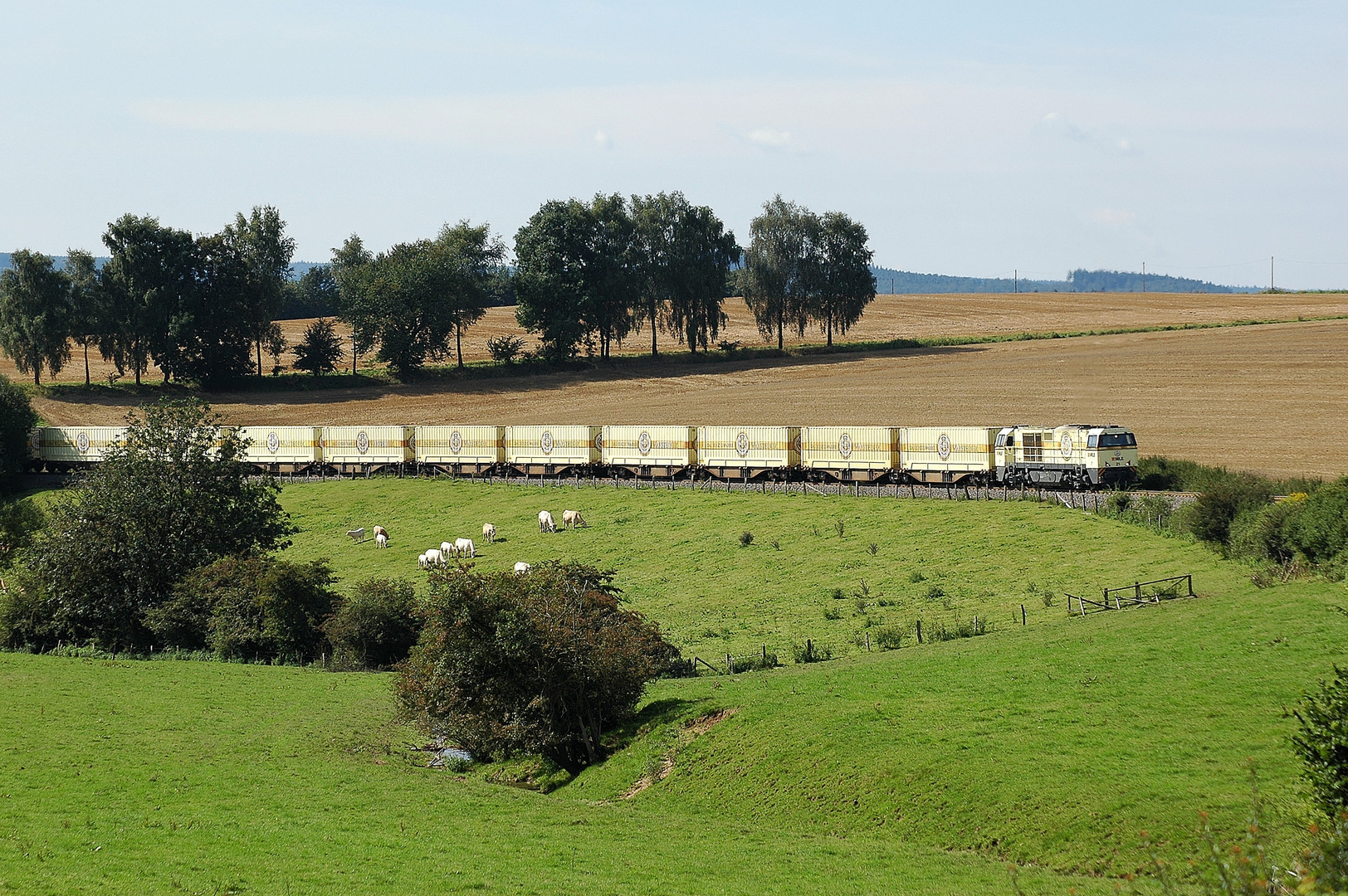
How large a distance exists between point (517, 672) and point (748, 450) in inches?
1609

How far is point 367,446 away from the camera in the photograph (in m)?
84.4

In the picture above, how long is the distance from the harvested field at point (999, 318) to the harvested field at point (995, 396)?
12.3 m

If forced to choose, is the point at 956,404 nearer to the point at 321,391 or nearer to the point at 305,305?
the point at 321,391

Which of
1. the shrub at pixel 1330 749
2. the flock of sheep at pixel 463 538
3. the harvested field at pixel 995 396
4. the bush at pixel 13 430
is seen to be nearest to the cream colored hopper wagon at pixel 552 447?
the flock of sheep at pixel 463 538

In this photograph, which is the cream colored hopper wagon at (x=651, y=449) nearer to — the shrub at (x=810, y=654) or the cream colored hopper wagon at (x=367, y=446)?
the cream colored hopper wagon at (x=367, y=446)

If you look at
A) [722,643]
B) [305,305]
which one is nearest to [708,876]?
[722,643]

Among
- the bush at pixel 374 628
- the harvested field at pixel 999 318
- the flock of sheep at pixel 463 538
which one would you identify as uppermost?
the harvested field at pixel 999 318

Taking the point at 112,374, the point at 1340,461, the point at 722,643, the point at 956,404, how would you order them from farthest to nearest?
the point at 112,374 → the point at 956,404 → the point at 1340,461 → the point at 722,643

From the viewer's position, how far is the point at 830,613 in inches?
1614

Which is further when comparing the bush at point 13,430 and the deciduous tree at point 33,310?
the deciduous tree at point 33,310

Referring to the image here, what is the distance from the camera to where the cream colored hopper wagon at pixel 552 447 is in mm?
75812

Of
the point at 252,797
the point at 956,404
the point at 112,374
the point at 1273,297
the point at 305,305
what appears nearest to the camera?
the point at 252,797

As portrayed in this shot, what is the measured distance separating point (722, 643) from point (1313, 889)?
98.9 feet

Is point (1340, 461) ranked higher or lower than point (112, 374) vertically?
lower
